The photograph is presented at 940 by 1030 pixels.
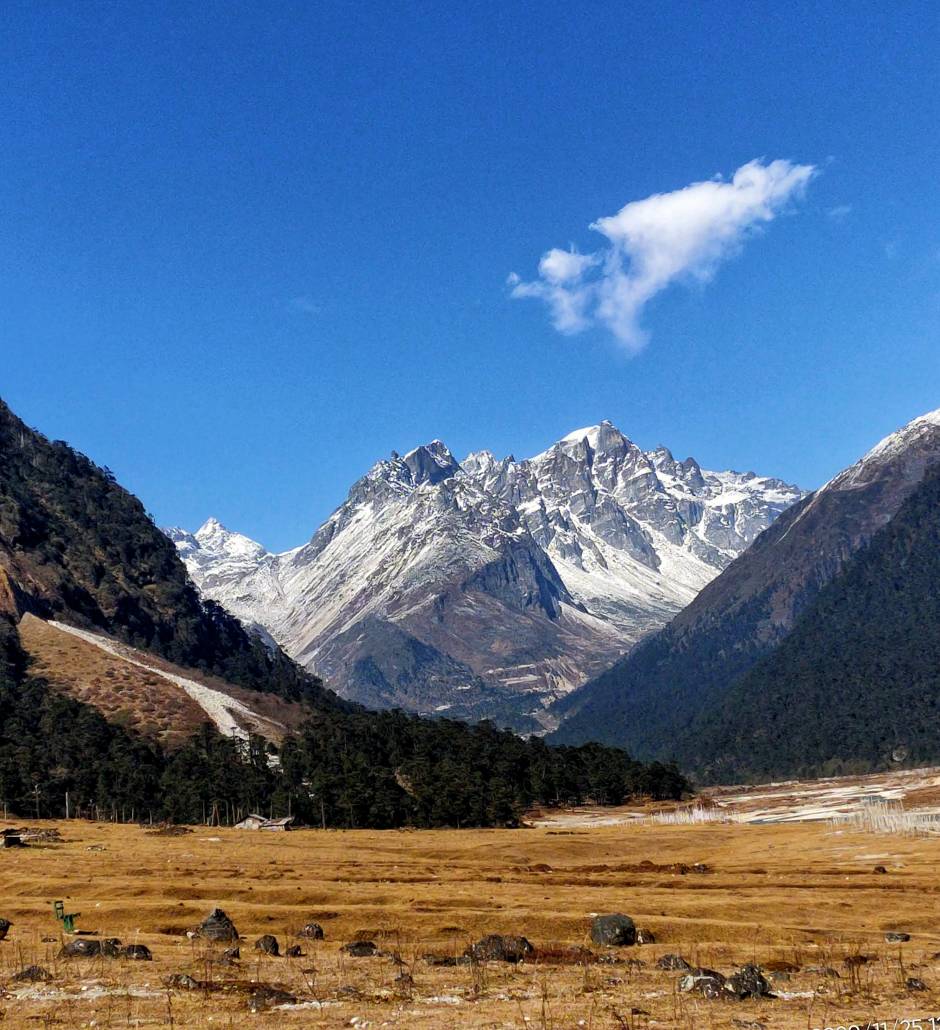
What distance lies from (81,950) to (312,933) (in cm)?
1251

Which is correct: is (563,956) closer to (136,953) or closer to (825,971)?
(825,971)

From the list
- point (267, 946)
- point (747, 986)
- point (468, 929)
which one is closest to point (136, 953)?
point (267, 946)

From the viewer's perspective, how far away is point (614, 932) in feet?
151

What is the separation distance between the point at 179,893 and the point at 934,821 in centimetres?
10697

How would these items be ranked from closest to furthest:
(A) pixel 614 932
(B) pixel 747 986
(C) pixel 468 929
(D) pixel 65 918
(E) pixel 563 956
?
(B) pixel 747 986 → (E) pixel 563 956 → (A) pixel 614 932 → (D) pixel 65 918 → (C) pixel 468 929

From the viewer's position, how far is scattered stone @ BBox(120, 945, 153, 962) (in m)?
39.2

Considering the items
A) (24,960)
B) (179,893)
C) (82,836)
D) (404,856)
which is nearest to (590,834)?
(404,856)

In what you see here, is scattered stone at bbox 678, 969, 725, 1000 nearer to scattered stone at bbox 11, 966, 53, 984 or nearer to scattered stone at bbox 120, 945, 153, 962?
scattered stone at bbox 120, 945, 153, 962

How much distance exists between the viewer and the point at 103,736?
183375 mm

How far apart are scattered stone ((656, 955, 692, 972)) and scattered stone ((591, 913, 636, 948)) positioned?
5.95 metres

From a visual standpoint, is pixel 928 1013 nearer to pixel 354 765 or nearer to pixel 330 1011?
pixel 330 1011

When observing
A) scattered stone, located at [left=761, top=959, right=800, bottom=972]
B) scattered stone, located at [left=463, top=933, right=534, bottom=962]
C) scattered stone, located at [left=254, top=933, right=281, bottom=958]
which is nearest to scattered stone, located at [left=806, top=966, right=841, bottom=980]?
scattered stone, located at [left=761, top=959, right=800, bottom=972]

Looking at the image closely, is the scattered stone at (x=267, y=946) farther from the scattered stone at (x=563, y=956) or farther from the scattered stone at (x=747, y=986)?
the scattered stone at (x=747, y=986)

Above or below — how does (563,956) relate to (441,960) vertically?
below
